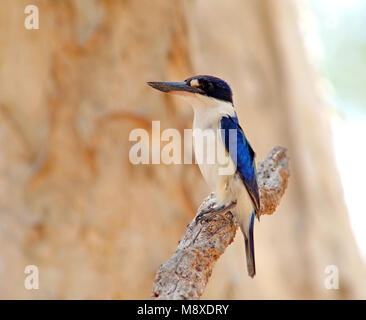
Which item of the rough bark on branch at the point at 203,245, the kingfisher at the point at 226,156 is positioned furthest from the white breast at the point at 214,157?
the rough bark on branch at the point at 203,245

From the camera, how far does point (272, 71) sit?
185 inches

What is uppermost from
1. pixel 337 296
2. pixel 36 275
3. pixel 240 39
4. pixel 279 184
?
pixel 240 39

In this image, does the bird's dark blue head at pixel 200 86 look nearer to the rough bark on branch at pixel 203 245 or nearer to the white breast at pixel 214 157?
the white breast at pixel 214 157

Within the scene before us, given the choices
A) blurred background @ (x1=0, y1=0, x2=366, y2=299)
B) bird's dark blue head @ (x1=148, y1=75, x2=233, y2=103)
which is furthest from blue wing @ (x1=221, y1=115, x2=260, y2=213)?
blurred background @ (x1=0, y1=0, x2=366, y2=299)

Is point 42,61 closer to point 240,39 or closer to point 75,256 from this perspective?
point 75,256

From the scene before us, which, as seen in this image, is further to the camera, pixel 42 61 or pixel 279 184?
pixel 42 61

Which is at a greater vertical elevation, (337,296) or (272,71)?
(272,71)

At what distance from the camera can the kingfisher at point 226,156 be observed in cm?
223

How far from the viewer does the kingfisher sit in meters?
2.23

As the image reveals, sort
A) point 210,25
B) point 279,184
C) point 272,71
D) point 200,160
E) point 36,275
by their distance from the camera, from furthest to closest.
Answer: point 272,71, point 210,25, point 36,275, point 279,184, point 200,160

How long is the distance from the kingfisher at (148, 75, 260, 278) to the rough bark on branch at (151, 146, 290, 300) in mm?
59

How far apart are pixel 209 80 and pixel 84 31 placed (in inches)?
50.0
